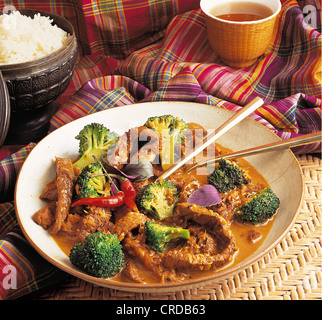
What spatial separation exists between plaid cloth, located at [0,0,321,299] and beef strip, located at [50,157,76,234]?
52 cm

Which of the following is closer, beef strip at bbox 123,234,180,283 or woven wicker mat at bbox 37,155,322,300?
beef strip at bbox 123,234,180,283

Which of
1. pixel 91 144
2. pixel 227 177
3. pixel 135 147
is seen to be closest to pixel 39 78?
pixel 91 144

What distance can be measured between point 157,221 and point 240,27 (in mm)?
2017

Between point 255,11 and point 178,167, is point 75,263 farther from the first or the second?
point 255,11

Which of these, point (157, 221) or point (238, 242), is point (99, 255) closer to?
point (157, 221)

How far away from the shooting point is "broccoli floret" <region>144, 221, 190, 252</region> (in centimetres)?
237

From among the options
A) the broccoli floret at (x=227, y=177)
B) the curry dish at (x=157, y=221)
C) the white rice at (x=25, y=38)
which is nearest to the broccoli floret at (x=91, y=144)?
the curry dish at (x=157, y=221)

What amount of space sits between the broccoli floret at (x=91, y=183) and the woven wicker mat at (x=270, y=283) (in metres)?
0.53

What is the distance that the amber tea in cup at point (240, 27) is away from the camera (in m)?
3.77

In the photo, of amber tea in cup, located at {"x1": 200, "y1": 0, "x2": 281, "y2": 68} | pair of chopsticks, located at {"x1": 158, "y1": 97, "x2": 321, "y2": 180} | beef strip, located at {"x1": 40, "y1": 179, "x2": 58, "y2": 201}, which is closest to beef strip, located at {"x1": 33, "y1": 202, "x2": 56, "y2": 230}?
beef strip, located at {"x1": 40, "y1": 179, "x2": 58, "y2": 201}

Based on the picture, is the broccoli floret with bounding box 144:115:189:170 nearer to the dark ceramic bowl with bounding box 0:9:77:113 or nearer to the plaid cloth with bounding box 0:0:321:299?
the plaid cloth with bounding box 0:0:321:299

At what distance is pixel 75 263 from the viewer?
7.61 ft

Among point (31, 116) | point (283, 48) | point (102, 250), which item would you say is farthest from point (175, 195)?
point (283, 48)

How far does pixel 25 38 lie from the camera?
359cm
